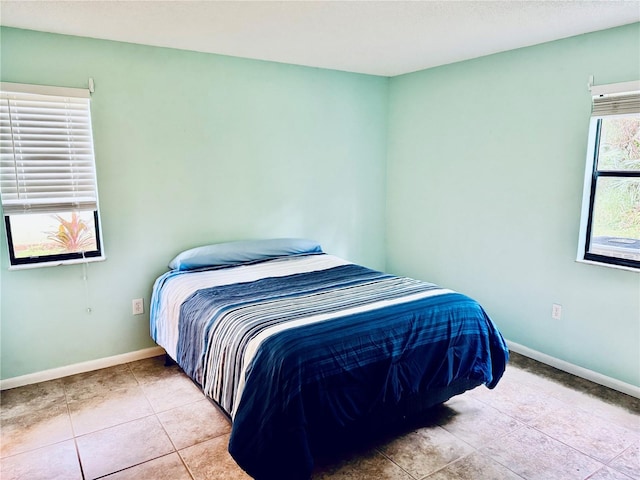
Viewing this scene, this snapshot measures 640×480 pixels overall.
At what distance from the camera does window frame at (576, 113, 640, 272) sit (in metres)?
2.80

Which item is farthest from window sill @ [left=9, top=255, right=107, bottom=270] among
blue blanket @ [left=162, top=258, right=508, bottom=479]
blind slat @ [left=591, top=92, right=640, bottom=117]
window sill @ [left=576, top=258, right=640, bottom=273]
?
blind slat @ [left=591, top=92, right=640, bottom=117]

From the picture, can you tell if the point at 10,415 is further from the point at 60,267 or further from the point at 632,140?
the point at 632,140

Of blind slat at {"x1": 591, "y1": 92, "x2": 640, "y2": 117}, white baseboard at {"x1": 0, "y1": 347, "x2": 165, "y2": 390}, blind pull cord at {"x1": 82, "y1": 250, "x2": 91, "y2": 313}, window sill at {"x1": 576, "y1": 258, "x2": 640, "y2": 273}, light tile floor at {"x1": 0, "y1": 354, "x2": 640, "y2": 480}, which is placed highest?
blind slat at {"x1": 591, "y1": 92, "x2": 640, "y2": 117}

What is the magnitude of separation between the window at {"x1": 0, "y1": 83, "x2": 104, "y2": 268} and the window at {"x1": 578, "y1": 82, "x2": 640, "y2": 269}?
3.25m

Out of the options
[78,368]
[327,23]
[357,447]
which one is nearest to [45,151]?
[78,368]

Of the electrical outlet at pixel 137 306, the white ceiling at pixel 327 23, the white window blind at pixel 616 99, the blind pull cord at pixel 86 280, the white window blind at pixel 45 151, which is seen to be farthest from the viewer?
the electrical outlet at pixel 137 306

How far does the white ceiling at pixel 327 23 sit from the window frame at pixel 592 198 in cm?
65

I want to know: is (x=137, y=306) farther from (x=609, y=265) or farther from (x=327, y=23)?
(x=609, y=265)

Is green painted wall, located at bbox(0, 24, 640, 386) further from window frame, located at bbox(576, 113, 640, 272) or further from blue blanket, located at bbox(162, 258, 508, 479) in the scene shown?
blue blanket, located at bbox(162, 258, 508, 479)

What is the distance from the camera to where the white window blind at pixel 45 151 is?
8.89ft

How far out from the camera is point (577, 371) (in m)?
3.04

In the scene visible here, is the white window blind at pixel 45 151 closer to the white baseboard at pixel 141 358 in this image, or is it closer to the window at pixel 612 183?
the white baseboard at pixel 141 358

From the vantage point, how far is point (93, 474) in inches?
81.5

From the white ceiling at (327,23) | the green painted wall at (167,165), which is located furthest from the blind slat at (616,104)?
the green painted wall at (167,165)
